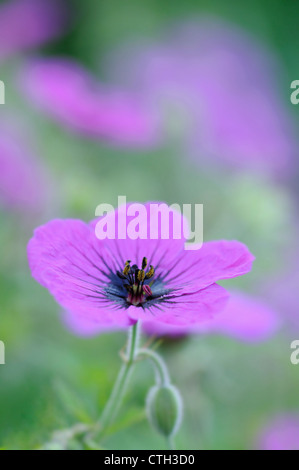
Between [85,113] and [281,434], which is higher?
[85,113]

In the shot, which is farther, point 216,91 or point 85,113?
point 216,91

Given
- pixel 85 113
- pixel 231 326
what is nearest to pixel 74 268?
pixel 231 326

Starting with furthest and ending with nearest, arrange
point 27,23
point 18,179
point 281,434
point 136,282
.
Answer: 1. point 27,23
2. point 18,179
3. point 281,434
4. point 136,282

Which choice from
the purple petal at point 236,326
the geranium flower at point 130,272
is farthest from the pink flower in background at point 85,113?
the geranium flower at point 130,272

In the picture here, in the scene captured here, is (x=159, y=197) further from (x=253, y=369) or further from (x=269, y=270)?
(x=253, y=369)

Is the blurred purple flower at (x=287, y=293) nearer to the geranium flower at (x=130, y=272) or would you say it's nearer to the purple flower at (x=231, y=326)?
the purple flower at (x=231, y=326)

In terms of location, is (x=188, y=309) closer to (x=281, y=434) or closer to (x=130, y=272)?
(x=130, y=272)

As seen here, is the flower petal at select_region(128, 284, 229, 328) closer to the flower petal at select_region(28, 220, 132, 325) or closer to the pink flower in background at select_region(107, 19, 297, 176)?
the flower petal at select_region(28, 220, 132, 325)

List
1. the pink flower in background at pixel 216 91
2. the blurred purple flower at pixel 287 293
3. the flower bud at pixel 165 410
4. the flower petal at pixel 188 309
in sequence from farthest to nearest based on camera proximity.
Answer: the pink flower in background at pixel 216 91
the blurred purple flower at pixel 287 293
the flower bud at pixel 165 410
the flower petal at pixel 188 309
